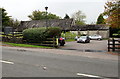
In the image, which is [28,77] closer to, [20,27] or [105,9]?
[105,9]

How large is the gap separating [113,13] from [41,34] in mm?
9365

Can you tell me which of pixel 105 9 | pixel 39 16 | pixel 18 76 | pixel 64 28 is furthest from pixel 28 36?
pixel 39 16

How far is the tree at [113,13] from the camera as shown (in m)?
13.9

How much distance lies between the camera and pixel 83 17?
83.2m

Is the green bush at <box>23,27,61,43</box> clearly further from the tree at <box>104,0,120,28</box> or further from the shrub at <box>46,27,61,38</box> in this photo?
the tree at <box>104,0,120,28</box>

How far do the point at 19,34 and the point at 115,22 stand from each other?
45.1ft

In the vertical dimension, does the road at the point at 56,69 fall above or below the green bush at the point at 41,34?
below

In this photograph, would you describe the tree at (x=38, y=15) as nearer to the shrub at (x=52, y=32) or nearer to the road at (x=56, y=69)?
the shrub at (x=52, y=32)

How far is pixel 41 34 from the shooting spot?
65.0 ft

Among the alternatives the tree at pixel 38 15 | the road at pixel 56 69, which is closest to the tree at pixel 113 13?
the road at pixel 56 69

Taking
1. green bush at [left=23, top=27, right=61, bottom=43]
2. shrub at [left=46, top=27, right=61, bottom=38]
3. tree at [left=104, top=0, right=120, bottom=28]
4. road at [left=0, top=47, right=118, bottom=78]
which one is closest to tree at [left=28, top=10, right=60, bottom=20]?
Answer: green bush at [left=23, top=27, right=61, bottom=43]

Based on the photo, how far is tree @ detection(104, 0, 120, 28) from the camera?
1395cm

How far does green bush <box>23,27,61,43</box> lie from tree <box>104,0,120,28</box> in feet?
22.9

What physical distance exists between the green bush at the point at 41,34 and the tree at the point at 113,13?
6984mm
